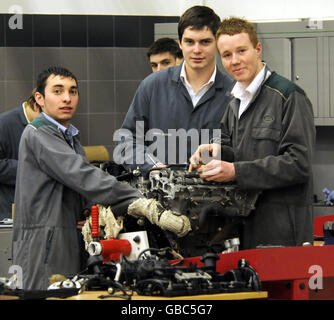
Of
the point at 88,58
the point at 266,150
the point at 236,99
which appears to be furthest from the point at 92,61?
the point at 266,150

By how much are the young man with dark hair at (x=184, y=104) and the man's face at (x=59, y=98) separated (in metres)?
0.28

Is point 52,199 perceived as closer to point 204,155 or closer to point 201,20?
point 204,155

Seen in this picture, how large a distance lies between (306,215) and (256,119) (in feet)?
1.43

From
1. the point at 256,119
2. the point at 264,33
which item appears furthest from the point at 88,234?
the point at 264,33

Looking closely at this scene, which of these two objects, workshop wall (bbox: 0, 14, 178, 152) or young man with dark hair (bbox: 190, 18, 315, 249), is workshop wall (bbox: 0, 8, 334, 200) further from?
young man with dark hair (bbox: 190, 18, 315, 249)

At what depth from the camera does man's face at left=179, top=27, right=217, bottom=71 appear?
11.3ft

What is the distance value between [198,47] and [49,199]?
0.96 meters

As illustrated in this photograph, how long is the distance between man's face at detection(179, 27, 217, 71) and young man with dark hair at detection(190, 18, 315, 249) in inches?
13.4

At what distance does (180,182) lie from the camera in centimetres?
291

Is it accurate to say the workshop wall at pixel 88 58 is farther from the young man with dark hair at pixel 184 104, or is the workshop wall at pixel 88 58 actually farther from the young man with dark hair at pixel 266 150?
the young man with dark hair at pixel 266 150

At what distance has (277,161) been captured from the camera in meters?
2.92

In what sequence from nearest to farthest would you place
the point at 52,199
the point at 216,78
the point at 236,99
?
1. the point at 236,99
2. the point at 52,199
3. the point at 216,78
